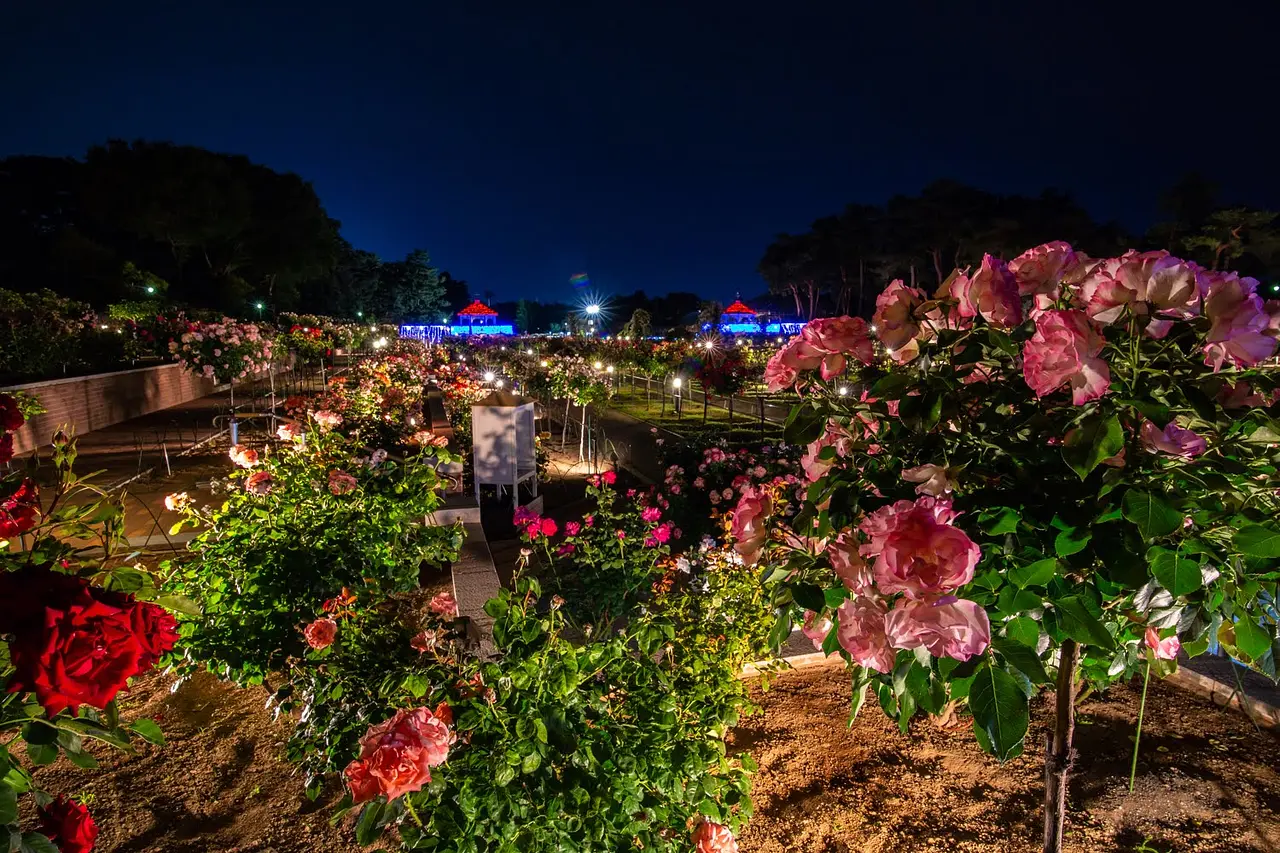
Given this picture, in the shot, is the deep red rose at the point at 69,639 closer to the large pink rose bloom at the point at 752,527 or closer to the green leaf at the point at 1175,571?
the large pink rose bloom at the point at 752,527

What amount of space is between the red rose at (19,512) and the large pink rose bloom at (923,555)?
208cm

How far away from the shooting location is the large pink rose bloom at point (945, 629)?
92 cm

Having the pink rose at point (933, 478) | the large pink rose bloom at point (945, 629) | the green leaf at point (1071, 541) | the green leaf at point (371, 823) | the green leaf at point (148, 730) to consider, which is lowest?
the green leaf at point (371, 823)

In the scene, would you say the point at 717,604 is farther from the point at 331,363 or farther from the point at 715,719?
the point at 331,363

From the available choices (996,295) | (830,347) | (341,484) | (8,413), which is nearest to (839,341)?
(830,347)

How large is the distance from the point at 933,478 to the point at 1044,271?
1.69 feet

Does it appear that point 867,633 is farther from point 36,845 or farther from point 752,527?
point 36,845

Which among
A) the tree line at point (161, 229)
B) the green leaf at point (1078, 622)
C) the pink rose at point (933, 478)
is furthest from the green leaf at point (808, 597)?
the tree line at point (161, 229)

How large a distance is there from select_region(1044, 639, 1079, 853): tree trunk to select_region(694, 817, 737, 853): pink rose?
89cm

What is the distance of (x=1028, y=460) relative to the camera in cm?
124

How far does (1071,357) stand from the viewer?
110 centimetres

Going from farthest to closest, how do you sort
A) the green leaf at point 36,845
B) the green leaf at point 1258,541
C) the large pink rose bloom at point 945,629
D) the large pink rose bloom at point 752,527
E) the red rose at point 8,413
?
the red rose at point 8,413
the large pink rose bloom at point 752,527
the green leaf at point 36,845
the green leaf at point 1258,541
the large pink rose bloom at point 945,629

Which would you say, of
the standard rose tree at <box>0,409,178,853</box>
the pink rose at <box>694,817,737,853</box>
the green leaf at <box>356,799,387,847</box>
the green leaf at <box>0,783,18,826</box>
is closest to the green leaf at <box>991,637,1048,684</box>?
the pink rose at <box>694,817,737,853</box>

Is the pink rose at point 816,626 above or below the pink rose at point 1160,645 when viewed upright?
above
